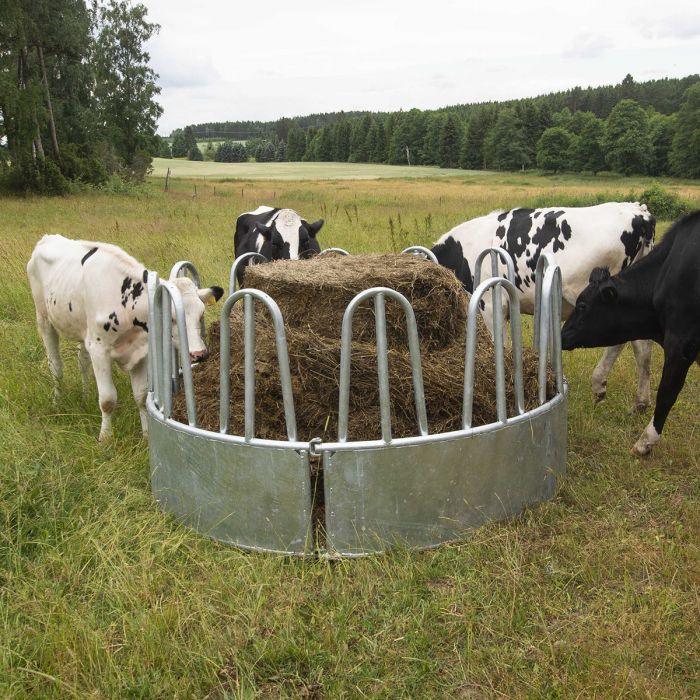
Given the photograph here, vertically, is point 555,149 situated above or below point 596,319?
above

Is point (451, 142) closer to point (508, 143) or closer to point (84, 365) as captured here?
point (508, 143)

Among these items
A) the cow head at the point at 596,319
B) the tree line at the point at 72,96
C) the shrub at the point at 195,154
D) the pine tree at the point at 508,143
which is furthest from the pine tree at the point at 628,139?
the cow head at the point at 596,319

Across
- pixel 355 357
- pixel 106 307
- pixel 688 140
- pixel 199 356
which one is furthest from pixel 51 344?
pixel 688 140

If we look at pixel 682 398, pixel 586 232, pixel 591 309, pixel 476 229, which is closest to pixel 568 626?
pixel 591 309

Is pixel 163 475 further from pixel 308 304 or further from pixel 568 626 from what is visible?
pixel 568 626

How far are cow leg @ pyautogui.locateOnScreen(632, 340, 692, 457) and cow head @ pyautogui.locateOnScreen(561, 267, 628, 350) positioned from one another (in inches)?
20.5

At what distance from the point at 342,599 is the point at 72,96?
41.6 meters

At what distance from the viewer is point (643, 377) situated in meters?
6.31

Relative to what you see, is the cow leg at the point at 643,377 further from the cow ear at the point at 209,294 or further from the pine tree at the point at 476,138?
the pine tree at the point at 476,138

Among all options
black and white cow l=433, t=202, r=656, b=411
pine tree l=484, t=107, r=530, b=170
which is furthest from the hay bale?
pine tree l=484, t=107, r=530, b=170

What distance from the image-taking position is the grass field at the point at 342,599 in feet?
9.41

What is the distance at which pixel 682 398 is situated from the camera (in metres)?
6.46

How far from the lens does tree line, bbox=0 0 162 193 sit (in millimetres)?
29203

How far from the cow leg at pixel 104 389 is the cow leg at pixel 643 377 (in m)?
4.43
